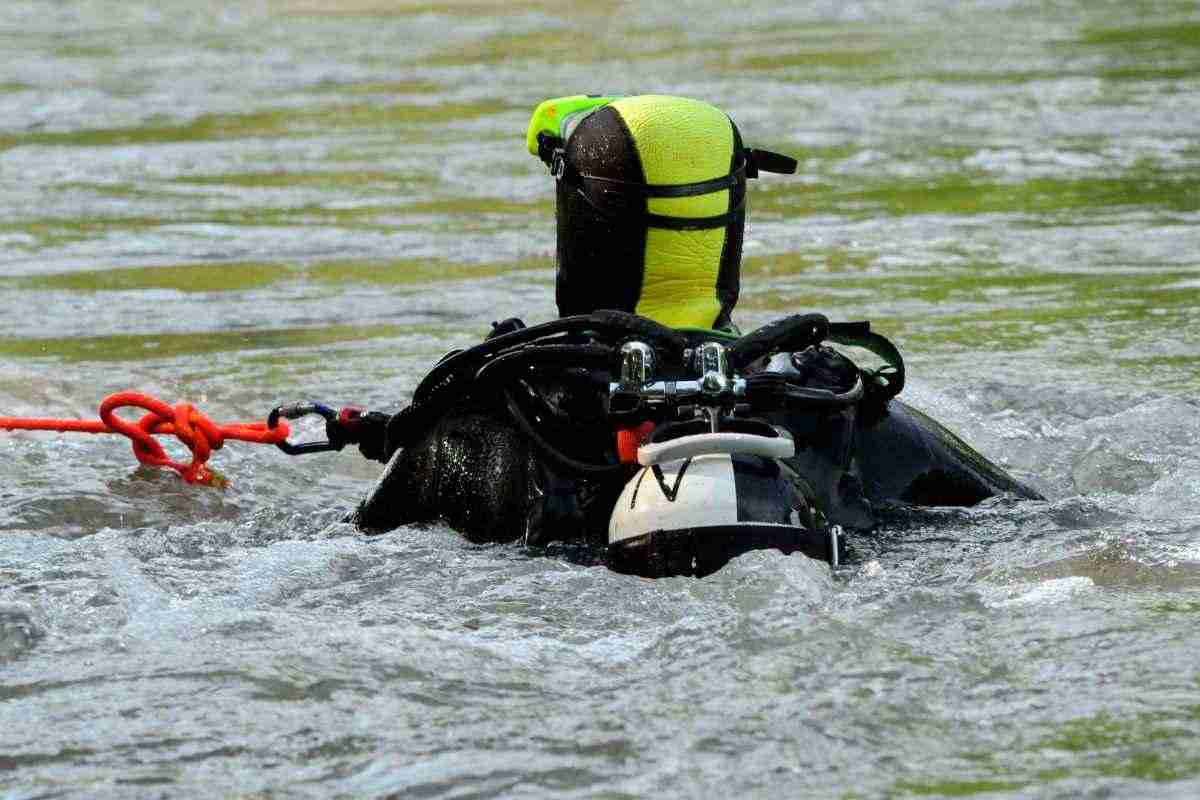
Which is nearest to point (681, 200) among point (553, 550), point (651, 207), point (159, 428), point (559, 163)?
point (651, 207)

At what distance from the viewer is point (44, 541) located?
5.26 m

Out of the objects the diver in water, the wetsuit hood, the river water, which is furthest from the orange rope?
the wetsuit hood

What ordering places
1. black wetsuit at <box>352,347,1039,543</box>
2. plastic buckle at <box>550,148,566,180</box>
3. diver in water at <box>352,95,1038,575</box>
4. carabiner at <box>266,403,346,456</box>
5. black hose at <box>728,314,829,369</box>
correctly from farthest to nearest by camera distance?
carabiner at <box>266,403,346,456</box>, plastic buckle at <box>550,148,566,180</box>, black wetsuit at <box>352,347,1039,543</box>, diver in water at <box>352,95,1038,575</box>, black hose at <box>728,314,829,369</box>

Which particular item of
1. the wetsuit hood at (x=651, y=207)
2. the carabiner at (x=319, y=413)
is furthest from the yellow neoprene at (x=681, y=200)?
the carabiner at (x=319, y=413)

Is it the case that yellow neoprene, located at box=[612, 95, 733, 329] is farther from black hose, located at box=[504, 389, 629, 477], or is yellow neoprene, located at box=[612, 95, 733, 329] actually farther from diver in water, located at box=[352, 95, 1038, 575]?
black hose, located at box=[504, 389, 629, 477]

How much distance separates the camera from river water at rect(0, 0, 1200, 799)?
3705 millimetres

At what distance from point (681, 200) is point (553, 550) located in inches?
33.1

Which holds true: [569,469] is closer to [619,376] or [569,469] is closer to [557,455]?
[557,455]

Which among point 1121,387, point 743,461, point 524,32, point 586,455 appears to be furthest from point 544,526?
point 524,32

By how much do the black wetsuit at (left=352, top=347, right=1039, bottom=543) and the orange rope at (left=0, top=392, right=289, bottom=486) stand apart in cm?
116

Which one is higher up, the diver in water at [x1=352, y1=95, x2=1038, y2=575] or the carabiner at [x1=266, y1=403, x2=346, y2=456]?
the diver in water at [x1=352, y1=95, x2=1038, y2=575]

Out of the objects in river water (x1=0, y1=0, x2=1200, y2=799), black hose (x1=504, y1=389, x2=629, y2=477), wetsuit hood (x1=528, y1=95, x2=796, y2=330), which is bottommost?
river water (x1=0, y1=0, x2=1200, y2=799)

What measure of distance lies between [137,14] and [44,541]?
21.8 meters

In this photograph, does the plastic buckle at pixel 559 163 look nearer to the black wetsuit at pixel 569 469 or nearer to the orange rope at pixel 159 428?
the black wetsuit at pixel 569 469
